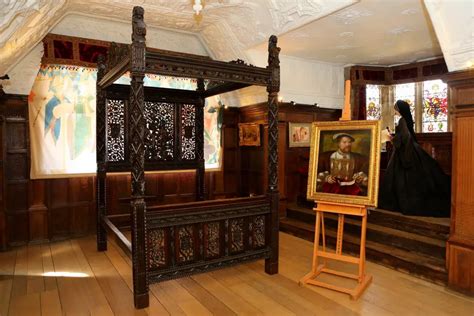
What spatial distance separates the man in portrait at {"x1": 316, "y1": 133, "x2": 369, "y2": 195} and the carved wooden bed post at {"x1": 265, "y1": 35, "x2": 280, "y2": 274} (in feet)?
1.70

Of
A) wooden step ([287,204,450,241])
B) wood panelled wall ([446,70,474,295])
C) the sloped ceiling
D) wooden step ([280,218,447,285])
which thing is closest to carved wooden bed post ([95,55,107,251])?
the sloped ceiling

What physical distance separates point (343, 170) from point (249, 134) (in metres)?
3.25

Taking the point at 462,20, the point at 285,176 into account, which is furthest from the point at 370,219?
the point at 462,20

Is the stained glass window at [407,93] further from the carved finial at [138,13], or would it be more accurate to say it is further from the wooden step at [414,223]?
the carved finial at [138,13]

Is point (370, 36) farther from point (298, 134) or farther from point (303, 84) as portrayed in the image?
point (298, 134)

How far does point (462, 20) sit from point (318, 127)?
1.66 metres

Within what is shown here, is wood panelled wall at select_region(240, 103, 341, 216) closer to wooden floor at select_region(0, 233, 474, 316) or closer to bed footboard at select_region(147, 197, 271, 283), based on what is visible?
wooden floor at select_region(0, 233, 474, 316)

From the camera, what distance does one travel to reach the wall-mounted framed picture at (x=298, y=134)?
628 centimetres

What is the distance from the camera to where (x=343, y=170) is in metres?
3.61

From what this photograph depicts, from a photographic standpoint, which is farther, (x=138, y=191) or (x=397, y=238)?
(x=397, y=238)

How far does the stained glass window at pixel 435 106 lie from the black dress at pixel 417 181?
2.08 m

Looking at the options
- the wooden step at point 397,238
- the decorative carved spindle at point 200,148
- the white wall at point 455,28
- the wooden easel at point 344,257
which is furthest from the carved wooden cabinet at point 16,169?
the white wall at point 455,28

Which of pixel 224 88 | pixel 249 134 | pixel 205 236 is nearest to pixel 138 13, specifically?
pixel 224 88

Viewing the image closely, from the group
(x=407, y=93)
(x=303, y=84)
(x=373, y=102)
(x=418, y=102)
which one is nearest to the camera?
(x=303, y=84)
